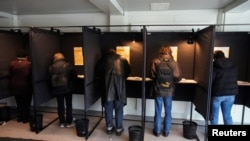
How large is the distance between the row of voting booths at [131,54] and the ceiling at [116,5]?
0.48 metres

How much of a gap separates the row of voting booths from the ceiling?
0.48m

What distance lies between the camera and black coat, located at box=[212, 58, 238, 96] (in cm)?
271

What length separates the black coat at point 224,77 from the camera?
2.71 m

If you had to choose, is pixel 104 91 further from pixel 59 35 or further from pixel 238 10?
pixel 238 10

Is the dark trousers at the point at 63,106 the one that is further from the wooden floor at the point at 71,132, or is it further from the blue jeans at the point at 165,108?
the blue jeans at the point at 165,108

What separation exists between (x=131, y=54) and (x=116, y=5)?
101cm

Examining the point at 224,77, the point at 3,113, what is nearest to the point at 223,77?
the point at 224,77

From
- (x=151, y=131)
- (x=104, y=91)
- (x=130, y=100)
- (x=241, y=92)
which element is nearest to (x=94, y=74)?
(x=104, y=91)

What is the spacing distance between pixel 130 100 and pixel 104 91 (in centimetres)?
115

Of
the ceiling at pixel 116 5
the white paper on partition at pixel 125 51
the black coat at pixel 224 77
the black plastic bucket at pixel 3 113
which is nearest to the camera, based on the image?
the black coat at pixel 224 77

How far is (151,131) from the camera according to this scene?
326cm

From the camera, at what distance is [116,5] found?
314 centimetres

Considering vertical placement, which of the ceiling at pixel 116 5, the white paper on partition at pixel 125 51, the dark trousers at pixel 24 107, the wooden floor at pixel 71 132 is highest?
the ceiling at pixel 116 5

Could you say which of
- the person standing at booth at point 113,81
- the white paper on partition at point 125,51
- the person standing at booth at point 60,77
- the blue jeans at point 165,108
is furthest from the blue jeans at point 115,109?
the white paper on partition at point 125,51
